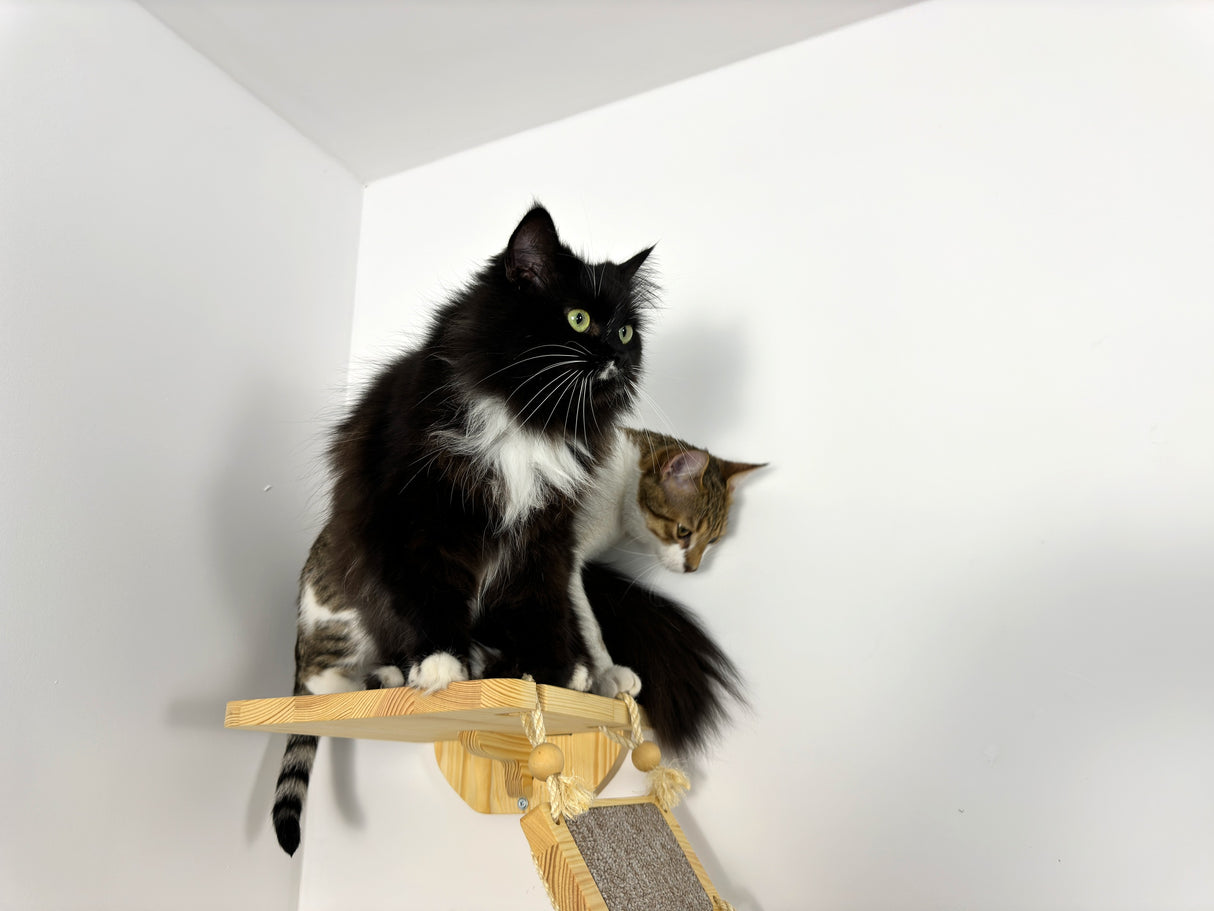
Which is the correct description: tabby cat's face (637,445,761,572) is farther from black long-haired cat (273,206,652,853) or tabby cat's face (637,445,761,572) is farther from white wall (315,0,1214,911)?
black long-haired cat (273,206,652,853)

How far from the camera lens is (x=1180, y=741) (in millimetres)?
1115

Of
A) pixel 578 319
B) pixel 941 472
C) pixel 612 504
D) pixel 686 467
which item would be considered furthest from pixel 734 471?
pixel 578 319

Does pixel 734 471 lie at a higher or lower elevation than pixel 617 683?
higher

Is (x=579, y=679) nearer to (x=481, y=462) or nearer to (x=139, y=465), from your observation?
(x=481, y=462)

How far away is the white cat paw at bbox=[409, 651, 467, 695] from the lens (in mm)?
998

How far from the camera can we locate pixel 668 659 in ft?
4.22

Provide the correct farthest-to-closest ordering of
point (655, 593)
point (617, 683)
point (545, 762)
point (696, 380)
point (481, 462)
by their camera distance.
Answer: point (696, 380)
point (655, 593)
point (617, 683)
point (481, 462)
point (545, 762)

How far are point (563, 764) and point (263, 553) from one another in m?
0.82

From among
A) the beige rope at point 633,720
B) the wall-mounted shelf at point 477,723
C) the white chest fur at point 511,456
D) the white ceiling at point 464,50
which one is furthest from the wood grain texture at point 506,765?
the white ceiling at point 464,50

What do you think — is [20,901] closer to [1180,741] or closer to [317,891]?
[317,891]

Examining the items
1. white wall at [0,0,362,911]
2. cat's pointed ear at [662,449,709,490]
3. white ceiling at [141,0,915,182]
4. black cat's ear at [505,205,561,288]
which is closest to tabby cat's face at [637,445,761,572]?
cat's pointed ear at [662,449,709,490]

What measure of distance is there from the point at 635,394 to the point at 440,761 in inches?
29.4

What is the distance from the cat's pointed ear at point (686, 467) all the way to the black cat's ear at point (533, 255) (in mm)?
381

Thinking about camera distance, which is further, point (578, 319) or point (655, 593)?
point (655, 593)
